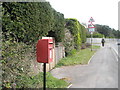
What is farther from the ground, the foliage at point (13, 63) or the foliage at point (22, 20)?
the foliage at point (22, 20)

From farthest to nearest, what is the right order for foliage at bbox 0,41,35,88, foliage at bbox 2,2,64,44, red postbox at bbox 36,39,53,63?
foliage at bbox 2,2,64,44
foliage at bbox 0,41,35,88
red postbox at bbox 36,39,53,63

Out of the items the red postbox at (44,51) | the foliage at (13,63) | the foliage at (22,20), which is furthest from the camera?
the foliage at (22,20)

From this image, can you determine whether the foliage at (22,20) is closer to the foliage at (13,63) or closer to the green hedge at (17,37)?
the green hedge at (17,37)

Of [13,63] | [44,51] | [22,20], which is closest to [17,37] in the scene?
[22,20]

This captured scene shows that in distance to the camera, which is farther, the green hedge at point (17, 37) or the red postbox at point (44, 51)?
the green hedge at point (17, 37)

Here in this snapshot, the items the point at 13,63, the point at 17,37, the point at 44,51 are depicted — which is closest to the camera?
the point at 44,51

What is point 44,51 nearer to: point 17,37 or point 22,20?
point 17,37

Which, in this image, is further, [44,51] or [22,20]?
[22,20]

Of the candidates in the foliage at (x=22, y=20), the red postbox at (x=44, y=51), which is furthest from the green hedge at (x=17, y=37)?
the red postbox at (x=44, y=51)

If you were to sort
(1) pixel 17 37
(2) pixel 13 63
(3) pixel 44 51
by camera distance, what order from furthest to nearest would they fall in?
(1) pixel 17 37 → (2) pixel 13 63 → (3) pixel 44 51

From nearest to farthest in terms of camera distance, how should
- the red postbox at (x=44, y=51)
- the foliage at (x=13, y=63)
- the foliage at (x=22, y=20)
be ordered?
the red postbox at (x=44, y=51) < the foliage at (x=13, y=63) < the foliage at (x=22, y=20)

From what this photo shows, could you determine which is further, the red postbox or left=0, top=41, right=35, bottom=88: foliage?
left=0, top=41, right=35, bottom=88: foliage

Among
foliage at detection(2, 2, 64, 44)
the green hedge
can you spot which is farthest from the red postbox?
foliage at detection(2, 2, 64, 44)

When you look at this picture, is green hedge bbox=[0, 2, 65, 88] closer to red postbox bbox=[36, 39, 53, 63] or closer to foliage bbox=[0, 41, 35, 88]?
foliage bbox=[0, 41, 35, 88]
